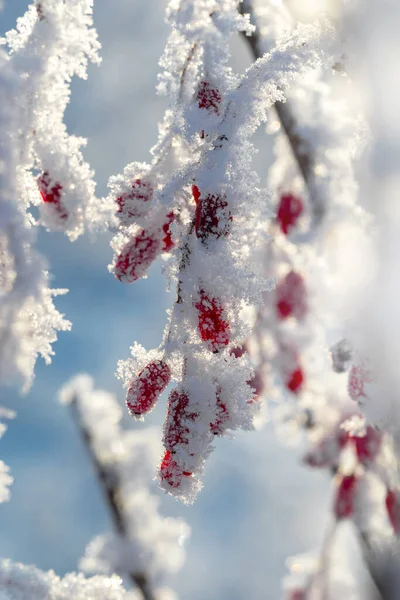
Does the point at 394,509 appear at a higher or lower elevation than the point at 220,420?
higher

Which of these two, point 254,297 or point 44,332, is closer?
point 254,297

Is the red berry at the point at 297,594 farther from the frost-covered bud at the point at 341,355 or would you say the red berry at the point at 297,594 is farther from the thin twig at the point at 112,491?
the frost-covered bud at the point at 341,355

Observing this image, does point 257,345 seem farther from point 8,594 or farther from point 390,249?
point 8,594

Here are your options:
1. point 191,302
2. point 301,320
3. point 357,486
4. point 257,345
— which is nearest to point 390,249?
point 191,302

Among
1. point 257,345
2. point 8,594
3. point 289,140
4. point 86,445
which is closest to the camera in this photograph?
point 8,594

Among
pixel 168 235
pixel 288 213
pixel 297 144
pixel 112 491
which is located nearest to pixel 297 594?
pixel 112 491

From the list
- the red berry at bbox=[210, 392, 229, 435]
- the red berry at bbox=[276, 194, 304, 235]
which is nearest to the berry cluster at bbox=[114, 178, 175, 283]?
the red berry at bbox=[210, 392, 229, 435]

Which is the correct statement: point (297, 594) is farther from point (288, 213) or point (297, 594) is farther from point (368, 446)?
point (288, 213)
